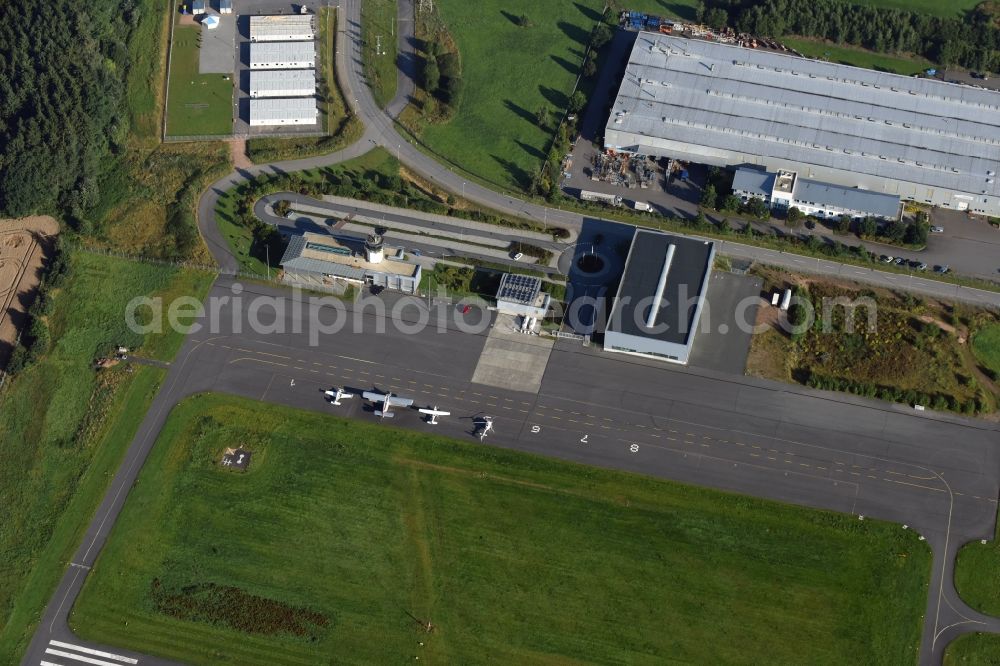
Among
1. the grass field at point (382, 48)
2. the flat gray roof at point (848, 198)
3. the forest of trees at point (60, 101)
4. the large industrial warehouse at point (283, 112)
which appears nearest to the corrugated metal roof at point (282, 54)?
the grass field at point (382, 48)

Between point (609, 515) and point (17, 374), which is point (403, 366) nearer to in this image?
point (609, 515)

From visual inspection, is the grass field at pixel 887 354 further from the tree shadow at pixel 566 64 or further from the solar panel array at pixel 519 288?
the tree shadow at pixel 566 64

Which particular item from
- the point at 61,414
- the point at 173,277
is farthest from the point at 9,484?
the point at 173,277

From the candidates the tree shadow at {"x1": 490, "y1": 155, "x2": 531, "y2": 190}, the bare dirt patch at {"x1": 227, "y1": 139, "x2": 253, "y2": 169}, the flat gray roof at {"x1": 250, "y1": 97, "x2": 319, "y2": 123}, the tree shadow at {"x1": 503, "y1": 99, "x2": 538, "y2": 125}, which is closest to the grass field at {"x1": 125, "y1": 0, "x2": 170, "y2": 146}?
the bare dirt patch at {"x1": 227, "y1": 139, "x2": 253, "y2": 169}

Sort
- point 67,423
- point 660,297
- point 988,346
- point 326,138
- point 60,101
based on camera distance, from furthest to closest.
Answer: point 326,138, point 60,101, point 660,297, point 988,346, point 67,423

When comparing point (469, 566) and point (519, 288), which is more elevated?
point (519, 288)

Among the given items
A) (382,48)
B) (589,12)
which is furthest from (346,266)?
(589,12)

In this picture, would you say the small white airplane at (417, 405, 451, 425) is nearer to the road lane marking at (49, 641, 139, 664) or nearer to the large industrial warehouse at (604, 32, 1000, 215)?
the road lane marking at (49, 641, 139, 664)

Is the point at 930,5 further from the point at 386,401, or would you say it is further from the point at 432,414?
the point at 386,401
